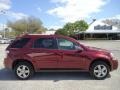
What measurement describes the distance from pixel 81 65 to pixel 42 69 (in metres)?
1.45

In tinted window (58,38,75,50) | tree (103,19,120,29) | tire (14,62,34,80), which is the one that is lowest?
tire (14,62,34,80)

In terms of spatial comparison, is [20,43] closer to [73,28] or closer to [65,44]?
[65,44]

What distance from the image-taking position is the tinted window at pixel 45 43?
381 inches

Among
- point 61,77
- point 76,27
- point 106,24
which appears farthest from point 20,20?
point 61,77

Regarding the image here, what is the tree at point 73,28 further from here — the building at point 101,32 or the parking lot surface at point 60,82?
the parking lot surface at point 60,82

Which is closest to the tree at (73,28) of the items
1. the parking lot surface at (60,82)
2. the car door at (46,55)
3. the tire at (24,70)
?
the parking lot surface at (60,82)

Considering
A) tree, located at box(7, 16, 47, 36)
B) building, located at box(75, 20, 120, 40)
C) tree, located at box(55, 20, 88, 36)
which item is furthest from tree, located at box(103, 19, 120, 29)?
tree, located at box(7, 16, 47, 36)

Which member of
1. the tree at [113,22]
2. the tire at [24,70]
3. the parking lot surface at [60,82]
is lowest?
the parking lot surface at [60,82]

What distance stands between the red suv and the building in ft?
239

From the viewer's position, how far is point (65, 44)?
9.71 m

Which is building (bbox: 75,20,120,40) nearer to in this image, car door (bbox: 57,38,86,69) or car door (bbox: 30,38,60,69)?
car door (bbox: 57,38,86,69)

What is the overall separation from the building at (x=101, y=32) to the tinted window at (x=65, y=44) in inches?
2868

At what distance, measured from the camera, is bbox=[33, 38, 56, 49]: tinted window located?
9.68 m

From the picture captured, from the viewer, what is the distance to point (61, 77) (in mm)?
9977
